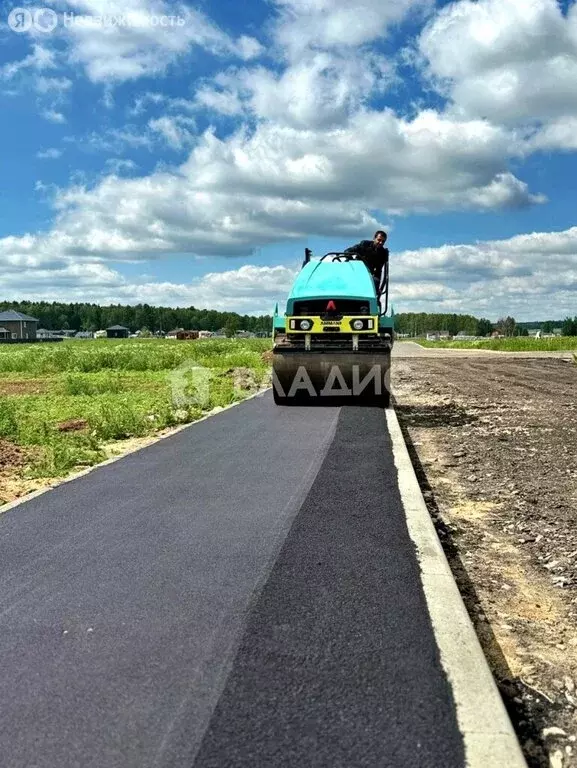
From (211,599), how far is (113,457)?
511 centimetres

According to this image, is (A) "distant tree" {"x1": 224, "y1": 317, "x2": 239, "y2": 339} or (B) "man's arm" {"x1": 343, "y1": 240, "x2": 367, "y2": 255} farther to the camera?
(A) "distant tree" {"x1": 224, "y1": 317, "x2": 239, "y2": 339}

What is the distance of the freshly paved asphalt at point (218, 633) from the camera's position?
2.51m

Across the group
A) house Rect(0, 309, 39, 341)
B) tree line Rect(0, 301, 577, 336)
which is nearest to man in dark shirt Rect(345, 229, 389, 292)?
house Rect(0, 309, 39, 341)

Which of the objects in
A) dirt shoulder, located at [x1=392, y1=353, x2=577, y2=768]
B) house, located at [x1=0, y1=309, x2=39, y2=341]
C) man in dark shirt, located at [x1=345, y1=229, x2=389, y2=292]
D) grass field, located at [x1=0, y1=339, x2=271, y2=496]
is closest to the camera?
dirt shoulder, located at [x1=392, y1=353, x2=577, y2=768]

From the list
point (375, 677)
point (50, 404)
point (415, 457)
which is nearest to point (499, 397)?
point (415, 457)

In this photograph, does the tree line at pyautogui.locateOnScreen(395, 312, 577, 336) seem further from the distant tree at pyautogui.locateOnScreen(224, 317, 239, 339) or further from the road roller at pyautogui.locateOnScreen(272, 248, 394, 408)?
the road roller at pyautogui.locateOnScreen(272, 248, 394, 408)

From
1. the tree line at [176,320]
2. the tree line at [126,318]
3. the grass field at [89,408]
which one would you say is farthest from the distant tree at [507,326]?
the grass field at [89,408]

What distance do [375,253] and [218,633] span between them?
36.1 feet

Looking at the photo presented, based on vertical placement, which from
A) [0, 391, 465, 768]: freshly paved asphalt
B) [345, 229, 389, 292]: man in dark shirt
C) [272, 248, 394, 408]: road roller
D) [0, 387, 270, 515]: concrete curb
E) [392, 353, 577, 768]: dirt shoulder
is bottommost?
[392, 353, 577, 768]: dirt shoulder

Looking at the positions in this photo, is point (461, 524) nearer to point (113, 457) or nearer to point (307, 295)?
point (113, 457)

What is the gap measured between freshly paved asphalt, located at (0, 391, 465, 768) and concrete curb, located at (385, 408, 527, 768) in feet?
0.21

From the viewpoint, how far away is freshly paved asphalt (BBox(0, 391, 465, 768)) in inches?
98.9

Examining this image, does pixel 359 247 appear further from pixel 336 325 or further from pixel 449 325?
pixel 449 325

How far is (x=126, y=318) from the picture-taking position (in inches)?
6585
